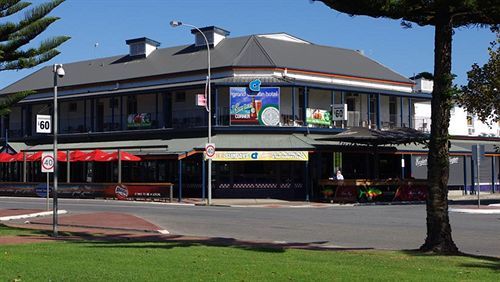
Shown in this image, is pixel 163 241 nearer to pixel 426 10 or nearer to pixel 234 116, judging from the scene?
pixel 426 10

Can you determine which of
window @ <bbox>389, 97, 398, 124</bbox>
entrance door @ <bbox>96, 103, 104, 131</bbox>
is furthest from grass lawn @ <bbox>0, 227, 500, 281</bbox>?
entrance door @ <bbox>96, 103, 104, 131</bbox>

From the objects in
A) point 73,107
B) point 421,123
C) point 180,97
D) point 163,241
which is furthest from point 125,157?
point 163,241

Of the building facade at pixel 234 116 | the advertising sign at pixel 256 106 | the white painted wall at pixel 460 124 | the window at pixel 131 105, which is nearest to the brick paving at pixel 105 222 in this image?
the building facade at pixel 234 116

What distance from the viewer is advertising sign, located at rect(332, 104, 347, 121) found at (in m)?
42.2

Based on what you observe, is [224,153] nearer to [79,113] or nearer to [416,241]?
[79,113]

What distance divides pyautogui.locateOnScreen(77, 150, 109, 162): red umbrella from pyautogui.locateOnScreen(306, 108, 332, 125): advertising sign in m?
12.9

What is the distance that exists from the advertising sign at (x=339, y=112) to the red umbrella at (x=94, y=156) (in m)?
14.6

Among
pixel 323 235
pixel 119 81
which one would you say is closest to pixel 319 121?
pixel 119 81

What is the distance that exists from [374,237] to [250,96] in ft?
79.9

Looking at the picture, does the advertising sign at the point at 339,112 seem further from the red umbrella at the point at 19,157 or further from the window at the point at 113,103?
the red umbrella at the point at 19,157

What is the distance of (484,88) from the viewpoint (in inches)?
1304

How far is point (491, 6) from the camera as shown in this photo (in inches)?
498

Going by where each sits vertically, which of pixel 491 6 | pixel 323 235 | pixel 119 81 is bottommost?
pixel 323 235

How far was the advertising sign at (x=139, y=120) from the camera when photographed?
45.5 m
